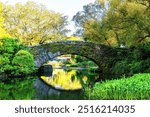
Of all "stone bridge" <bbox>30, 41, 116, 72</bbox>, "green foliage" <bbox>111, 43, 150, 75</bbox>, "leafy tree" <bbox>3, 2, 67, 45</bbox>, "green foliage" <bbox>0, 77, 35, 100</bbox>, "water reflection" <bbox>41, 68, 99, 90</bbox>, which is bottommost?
"green foliage" <bbox>0, 77, 35, 100</bbox>

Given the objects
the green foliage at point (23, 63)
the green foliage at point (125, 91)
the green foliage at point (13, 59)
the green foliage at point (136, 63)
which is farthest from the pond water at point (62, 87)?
the green foliage at point (125, 91)

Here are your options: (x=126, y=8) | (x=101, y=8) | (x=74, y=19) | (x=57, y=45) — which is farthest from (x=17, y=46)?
(x=74, y=19)

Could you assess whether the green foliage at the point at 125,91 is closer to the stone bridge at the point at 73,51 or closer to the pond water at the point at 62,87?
the pond water at the point at 62,87

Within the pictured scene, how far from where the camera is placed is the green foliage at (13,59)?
28141mm

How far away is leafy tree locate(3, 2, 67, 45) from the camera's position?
Result: 4662 cm

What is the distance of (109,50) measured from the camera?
3478 centimetres

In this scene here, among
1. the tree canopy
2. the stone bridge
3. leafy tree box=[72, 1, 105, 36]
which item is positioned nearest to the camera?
the tree canopy

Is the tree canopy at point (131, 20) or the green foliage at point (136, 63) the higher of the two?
the tree canopy at point (131, 20)

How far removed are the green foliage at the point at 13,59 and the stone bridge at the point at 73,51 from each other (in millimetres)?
2120

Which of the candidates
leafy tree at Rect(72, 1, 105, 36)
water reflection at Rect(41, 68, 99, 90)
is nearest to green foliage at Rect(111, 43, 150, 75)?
water reflection at Rect(41, 68, 99, 90)

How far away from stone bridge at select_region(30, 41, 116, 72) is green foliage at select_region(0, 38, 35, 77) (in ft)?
6.96

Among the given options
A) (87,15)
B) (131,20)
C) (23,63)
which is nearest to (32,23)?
(87,15)

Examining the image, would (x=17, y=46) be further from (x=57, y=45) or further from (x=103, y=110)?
(x=103, y=110)

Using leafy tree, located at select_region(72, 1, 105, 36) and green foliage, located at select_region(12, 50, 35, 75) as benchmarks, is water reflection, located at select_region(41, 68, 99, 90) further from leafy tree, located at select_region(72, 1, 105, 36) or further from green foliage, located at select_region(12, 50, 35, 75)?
leafy tree, located at select_region(72, 1, 105, 36)
